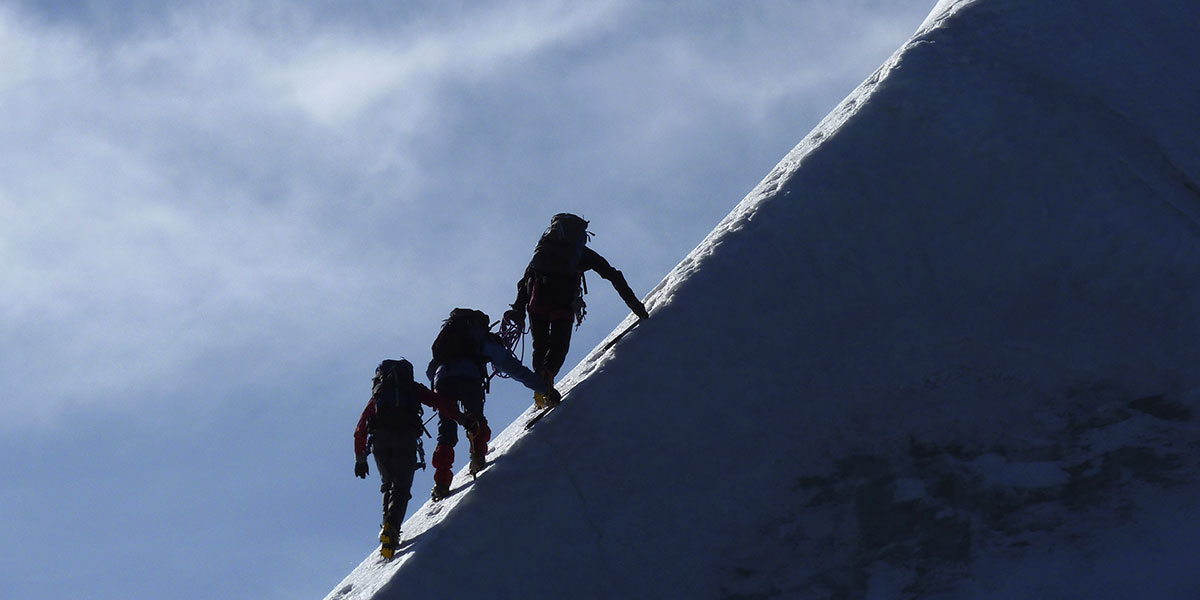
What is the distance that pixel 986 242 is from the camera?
11.8m

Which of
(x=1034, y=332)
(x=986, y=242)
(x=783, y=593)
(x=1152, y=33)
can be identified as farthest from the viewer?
(x=1152, y=33)

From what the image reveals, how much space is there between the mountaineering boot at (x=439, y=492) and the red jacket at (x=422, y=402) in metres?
0.65

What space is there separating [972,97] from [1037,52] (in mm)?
1231

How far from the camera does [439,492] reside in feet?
38.7

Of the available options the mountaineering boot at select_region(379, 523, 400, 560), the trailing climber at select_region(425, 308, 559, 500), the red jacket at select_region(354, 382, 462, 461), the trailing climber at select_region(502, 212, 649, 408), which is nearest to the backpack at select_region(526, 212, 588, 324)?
the trailing climber at select_region(502, 212, 649, 408)

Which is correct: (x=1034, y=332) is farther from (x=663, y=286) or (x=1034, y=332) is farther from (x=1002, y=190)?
(x=663, y=286)

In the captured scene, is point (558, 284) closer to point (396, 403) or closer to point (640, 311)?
point (640, 311)

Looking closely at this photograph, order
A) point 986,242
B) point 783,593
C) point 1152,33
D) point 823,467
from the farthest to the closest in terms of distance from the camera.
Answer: point 1152,33 → point 986,242 → point 823,467 → point 783,593

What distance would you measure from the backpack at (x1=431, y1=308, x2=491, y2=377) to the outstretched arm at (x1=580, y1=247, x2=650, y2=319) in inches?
55.1

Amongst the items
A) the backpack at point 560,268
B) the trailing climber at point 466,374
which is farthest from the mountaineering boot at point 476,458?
the backpack at point 560,268

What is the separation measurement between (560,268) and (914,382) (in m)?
3.85

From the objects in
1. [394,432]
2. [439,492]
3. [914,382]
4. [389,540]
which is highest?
[394,432]

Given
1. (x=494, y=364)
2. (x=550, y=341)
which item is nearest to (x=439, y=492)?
(x=494, y=364)

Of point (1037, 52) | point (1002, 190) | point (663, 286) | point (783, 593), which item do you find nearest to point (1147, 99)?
point (1037, 52)
